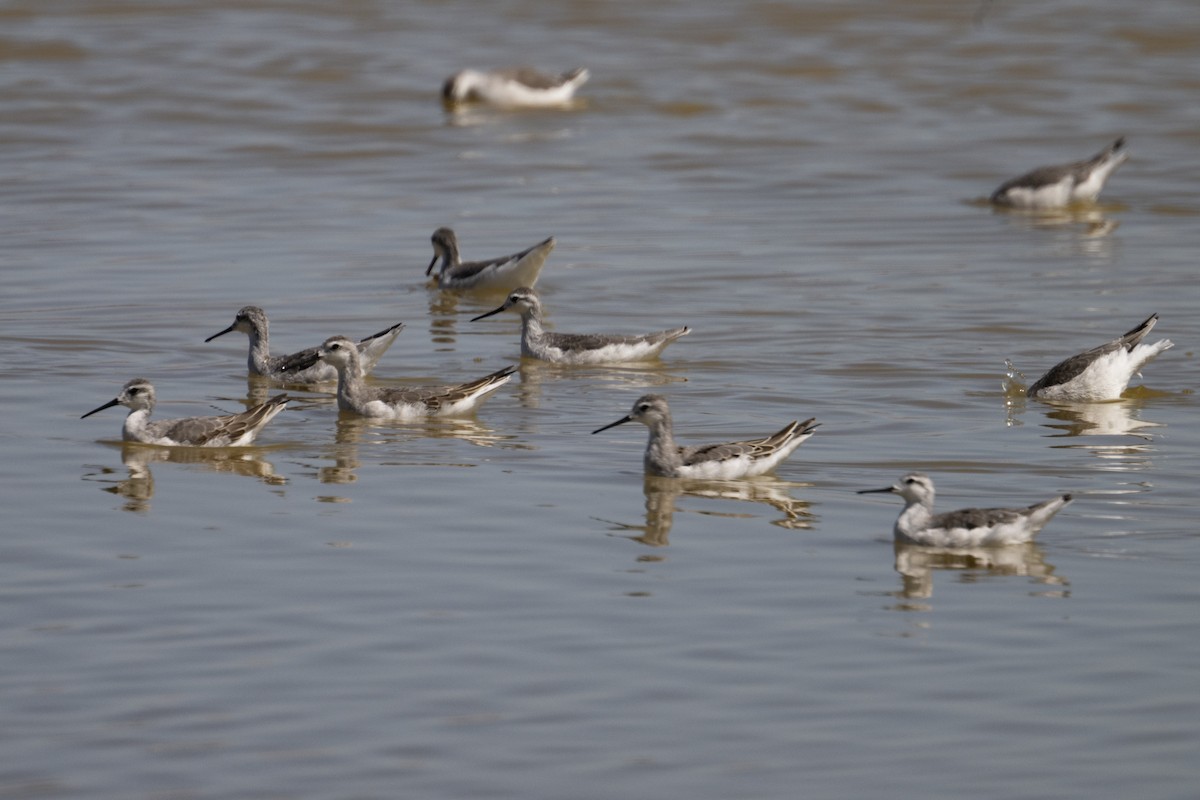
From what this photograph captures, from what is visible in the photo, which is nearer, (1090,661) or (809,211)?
(1090,661)

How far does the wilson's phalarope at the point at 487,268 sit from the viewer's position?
818 inches

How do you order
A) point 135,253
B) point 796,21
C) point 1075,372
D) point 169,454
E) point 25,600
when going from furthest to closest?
point 796,21 < point 135,253 < point 1075,372 < point 169,454 < point 25,600

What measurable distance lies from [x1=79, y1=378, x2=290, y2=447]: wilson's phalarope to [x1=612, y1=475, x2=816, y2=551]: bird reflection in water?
10.2 feet

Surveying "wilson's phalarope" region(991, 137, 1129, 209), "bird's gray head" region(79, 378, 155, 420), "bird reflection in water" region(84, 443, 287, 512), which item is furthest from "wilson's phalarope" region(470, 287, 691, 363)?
"wilson's phalarope" region(991, 137, 1129, 209)

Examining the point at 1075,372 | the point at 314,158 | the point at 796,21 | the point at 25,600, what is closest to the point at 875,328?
the point at 1075,372

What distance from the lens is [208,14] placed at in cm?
4125

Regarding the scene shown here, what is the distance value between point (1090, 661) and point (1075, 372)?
6.87m

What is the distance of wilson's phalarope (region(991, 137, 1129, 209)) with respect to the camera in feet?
84.6

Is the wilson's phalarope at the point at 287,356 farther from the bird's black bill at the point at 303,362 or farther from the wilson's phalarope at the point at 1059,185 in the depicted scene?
the wilson's phalarope at the point at 1059,185

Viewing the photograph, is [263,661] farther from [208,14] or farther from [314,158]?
[208,14]

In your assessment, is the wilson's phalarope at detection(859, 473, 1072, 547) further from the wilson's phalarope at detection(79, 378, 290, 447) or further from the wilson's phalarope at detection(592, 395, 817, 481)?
the wilson's phalarope at detection(79, 378, 290, 447)

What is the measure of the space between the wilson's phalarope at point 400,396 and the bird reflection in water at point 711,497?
2.52 m

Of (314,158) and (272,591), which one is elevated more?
(314,158)

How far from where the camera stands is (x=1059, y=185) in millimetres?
25922
